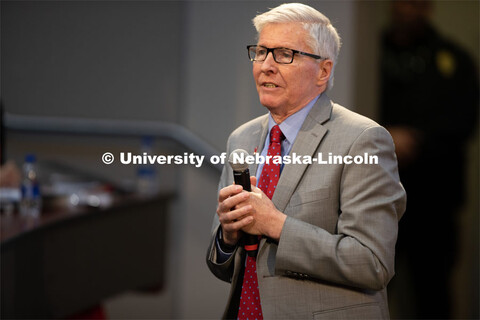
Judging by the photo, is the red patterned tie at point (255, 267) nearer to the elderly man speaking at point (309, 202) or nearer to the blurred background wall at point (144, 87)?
the elderly man speaking at point (309, 202)

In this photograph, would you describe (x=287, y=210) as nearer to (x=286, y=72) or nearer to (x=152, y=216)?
(x=286, y=72)

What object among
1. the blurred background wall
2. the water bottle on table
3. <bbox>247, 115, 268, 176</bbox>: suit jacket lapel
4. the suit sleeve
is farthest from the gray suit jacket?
the blurred background wall

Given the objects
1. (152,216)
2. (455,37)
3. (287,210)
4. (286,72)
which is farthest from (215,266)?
(455,37)

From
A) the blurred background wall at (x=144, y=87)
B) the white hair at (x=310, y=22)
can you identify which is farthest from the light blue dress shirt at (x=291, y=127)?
the blurred background wall at (x=144, y=87)

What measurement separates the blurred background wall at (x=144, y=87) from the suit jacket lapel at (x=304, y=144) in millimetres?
1946

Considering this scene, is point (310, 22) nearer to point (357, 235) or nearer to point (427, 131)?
point (357, 235)

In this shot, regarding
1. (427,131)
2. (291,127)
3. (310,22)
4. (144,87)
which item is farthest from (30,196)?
(427,131)

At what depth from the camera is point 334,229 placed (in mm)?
1280

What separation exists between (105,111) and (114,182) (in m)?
0.47

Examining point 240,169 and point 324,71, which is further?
point 324,71

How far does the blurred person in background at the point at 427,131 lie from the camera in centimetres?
329

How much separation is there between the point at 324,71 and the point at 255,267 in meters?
0.47

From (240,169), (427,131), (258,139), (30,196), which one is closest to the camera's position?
(240,169)

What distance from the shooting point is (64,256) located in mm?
2561
